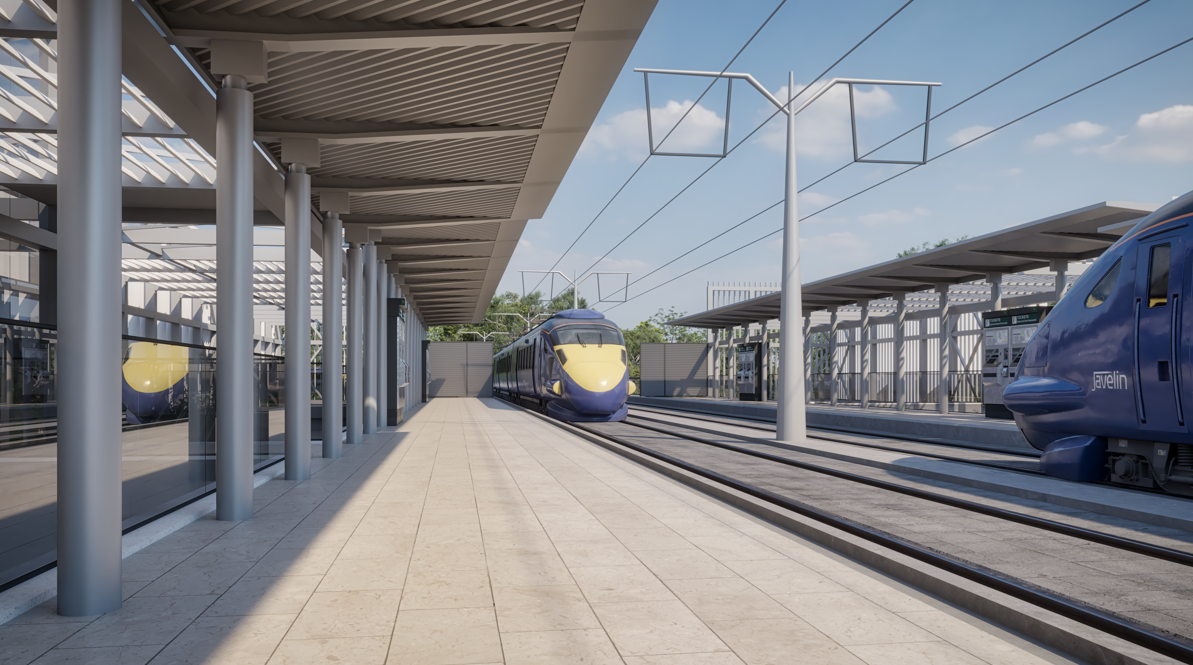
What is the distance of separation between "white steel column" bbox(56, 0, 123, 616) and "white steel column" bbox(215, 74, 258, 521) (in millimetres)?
2737

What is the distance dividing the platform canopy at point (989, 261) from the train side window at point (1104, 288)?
7.13 meters

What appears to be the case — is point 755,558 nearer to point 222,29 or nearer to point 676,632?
point 676,632

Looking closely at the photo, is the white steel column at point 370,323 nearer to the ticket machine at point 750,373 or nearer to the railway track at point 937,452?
the railway track at point 937,452

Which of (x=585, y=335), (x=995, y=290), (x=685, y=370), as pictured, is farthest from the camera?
(x=685, y=370)

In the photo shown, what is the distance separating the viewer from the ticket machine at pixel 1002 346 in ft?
66.0

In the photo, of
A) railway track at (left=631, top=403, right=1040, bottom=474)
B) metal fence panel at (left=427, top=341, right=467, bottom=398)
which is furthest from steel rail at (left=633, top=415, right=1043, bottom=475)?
metal fence panel at (left=427, top=341, right=467, bottom=398)

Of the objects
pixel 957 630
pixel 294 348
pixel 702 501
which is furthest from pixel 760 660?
pixel 294 348

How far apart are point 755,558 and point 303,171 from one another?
7.77m

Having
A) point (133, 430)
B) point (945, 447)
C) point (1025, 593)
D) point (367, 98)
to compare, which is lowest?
point (945, 447)

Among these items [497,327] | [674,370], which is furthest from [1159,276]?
[497,327]

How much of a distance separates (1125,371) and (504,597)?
7469 millimetres

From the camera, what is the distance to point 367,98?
9.95 metres

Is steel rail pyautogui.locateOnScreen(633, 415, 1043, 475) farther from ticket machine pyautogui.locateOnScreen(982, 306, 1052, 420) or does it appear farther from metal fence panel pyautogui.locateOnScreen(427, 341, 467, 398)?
metal fence panel pyautogui.locateOnScreen(427, 341, 467, 398)

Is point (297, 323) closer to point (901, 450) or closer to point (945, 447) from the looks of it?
point (901, 450)
